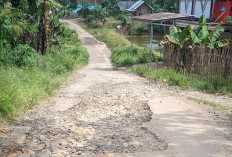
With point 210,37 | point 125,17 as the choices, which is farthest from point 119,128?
point 125,17

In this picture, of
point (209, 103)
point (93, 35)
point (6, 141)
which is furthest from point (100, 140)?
point (93, 35)

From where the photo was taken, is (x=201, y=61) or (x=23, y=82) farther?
(x=201, y=61)

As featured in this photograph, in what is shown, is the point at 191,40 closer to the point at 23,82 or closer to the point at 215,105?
the point at 215,105

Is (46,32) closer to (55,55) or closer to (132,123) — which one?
(55,55)

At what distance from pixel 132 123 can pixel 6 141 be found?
100 inches

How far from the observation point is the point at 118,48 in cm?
2122

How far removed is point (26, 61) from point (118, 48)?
12.4 metres

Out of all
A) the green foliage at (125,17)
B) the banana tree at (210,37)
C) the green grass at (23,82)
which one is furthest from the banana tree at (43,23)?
the green foliage at (125,17)

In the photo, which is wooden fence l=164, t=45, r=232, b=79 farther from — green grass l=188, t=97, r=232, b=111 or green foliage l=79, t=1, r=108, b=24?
green foliage l=79, t=1, r=108, b=24

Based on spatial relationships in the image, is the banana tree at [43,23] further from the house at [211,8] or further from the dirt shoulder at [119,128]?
the house at [211,8]

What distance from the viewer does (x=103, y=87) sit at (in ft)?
29.0

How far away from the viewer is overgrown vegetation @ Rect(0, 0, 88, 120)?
6.24 meters

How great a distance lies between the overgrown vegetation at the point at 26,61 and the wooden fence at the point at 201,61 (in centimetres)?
458

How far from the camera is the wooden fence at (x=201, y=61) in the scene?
29.5 ft
